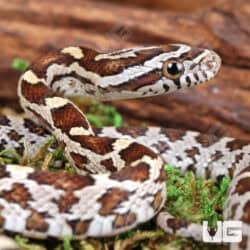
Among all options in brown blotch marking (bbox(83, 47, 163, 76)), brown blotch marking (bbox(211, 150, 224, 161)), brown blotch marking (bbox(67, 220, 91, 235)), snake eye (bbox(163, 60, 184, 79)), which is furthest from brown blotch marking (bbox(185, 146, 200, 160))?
brown blotch marking (bbox(67, 220, 91, 235))

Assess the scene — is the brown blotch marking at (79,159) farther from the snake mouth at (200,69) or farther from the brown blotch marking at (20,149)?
the snake mouth at (200,69)

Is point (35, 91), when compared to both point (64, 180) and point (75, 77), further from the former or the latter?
point (64, 180)

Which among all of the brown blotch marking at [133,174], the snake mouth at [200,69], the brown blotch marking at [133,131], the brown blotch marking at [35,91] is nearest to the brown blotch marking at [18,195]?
the brown blotch marking at [133,174]

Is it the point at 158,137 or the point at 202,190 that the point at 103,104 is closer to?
the point at 158,137

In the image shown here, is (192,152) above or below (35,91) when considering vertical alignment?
below

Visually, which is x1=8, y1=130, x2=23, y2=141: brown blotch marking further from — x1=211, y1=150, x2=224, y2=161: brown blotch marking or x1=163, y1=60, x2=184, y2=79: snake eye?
x1=211, y1=150, x2=224, y2=161: brown blotch marking

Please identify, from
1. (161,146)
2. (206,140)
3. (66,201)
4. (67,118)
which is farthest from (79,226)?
(206,140)

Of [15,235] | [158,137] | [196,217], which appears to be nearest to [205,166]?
[158,137]
